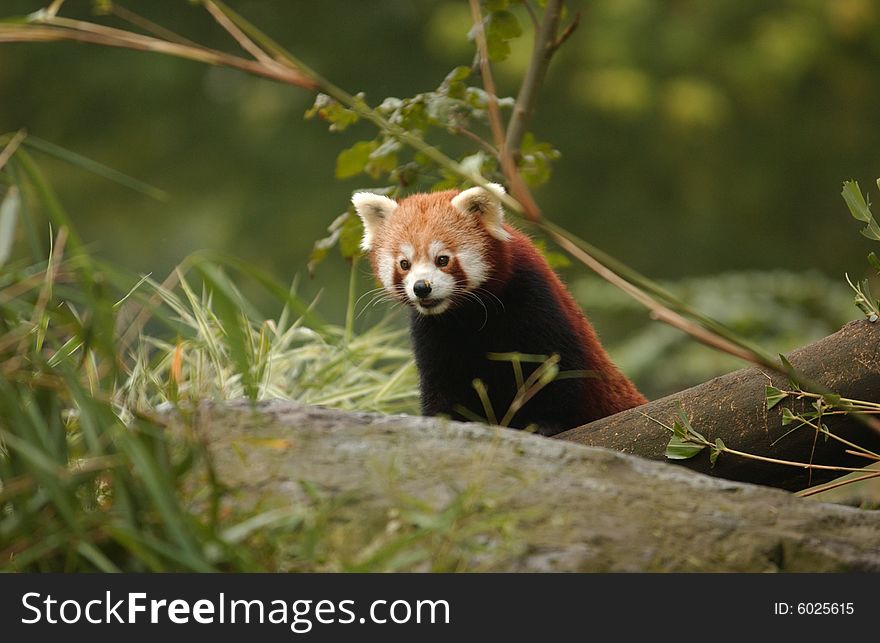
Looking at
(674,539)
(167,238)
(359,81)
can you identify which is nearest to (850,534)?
(674,539)

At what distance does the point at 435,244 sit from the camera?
3.40 metres

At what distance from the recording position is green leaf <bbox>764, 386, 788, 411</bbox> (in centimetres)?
279

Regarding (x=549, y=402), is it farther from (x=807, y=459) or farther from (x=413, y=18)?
(x=413, y=18)

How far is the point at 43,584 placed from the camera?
182 cm

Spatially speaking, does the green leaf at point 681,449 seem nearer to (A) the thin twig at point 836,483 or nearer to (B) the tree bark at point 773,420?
(B) the tree bark at point 773,420

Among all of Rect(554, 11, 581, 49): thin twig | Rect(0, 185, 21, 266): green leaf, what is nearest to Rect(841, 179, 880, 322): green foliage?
Rect(554, 11, 581, 49): thin twig

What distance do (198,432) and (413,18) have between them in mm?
9200

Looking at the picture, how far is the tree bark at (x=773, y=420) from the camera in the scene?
→ 280cm

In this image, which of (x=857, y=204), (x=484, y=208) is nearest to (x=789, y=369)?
(x=857, y=204)

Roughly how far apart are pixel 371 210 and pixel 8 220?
1.74 m

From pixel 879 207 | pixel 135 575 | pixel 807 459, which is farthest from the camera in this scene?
pixel 879 207

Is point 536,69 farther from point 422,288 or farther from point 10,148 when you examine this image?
point 10,148

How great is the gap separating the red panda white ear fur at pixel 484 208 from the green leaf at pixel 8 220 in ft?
5.27

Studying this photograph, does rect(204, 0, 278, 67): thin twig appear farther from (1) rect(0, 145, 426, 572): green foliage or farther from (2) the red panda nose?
(2) the red panda nose
